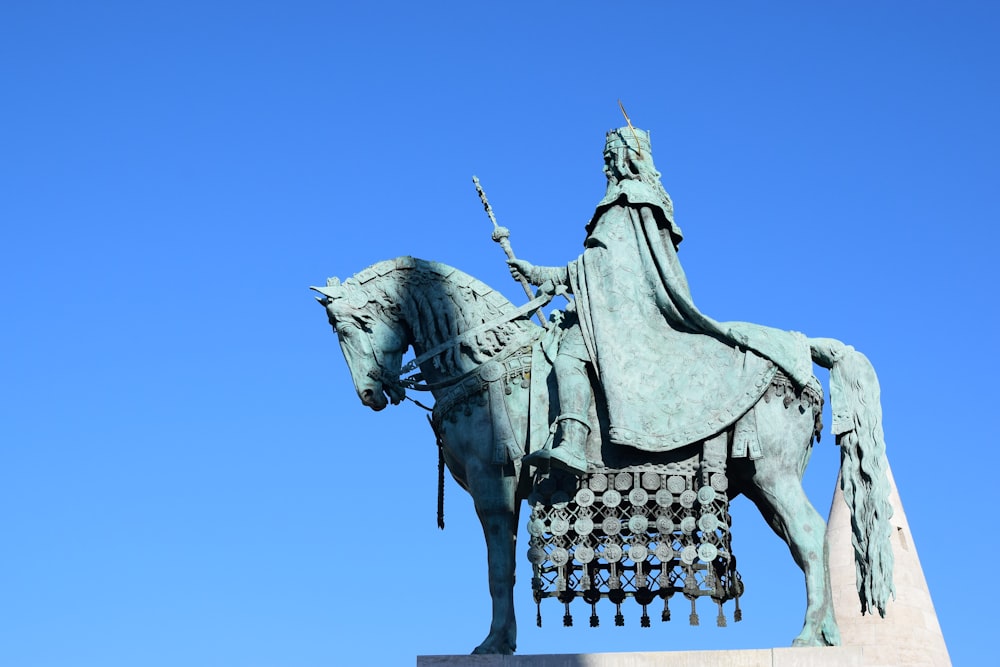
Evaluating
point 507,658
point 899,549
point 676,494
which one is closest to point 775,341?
point 676,494

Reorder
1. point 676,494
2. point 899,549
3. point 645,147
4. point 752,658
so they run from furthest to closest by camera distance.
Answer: point 899,549 → point 645,147 → point 676,494 → point 752,658

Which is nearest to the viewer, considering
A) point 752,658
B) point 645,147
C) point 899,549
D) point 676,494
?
point 752,658

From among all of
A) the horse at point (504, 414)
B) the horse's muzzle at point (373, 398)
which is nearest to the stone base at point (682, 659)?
the horse at point (504, 414)

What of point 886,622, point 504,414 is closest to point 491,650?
point 504,414

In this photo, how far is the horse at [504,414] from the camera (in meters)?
16.4

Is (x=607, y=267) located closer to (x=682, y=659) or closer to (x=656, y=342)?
(x=656, y=342)

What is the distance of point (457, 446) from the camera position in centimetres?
1733

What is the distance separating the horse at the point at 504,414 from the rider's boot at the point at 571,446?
1.90 feet

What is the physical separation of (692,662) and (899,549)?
10.8 metres

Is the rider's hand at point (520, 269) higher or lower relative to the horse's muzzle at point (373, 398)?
higher

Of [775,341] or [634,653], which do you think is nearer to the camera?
[634,653]

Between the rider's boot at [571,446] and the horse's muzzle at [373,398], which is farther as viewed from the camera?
the horse's muzzle at [373,398]

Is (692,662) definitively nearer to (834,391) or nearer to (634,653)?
(634,653)

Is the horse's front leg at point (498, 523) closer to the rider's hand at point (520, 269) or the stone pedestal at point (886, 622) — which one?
the rider's hand at point (520, 269)
